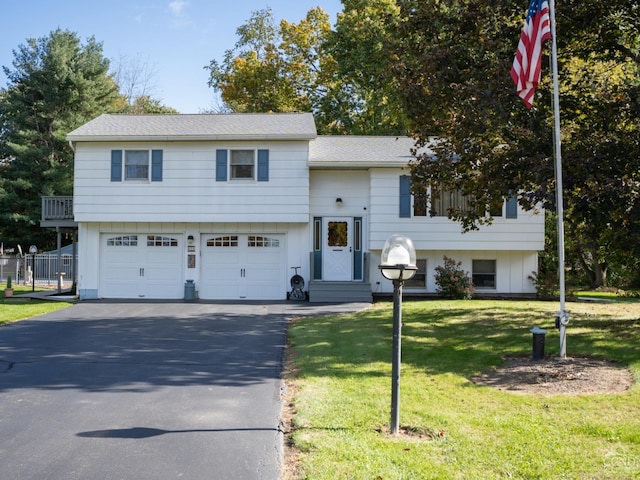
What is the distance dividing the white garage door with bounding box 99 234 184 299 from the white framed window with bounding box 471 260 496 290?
974cm

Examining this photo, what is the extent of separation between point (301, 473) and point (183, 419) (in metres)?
1.98

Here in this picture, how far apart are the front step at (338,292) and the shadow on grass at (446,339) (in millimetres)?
2895

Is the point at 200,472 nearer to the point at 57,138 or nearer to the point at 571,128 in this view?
the point at 571,128

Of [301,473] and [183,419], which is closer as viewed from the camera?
[301,473]

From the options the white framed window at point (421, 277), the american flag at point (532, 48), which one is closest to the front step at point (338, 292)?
the white framed window at point (421, 277)

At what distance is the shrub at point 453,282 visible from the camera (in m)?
18.4

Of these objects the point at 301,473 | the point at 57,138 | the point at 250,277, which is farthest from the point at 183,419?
the point at 57,138

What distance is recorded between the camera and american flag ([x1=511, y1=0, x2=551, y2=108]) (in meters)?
9.01

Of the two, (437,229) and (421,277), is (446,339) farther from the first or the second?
(421,277)

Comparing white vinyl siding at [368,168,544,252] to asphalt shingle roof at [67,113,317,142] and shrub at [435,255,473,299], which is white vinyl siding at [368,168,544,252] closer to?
shrub at [435,255,473,299]

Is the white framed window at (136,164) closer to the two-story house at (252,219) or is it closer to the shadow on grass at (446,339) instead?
the two-story house at (252,219)

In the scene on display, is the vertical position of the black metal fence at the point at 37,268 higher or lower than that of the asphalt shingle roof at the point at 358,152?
lower

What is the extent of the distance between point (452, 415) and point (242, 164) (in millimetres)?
13916

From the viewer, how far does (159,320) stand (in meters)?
14.1
